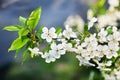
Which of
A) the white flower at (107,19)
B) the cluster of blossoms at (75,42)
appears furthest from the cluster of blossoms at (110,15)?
the cluster of blossoms at (75,42)

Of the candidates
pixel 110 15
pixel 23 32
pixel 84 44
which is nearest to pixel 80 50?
pixel 84 44

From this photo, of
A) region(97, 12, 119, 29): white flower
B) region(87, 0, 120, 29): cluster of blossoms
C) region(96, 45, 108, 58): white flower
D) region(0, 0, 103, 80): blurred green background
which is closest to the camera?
region(96, 45, 108, 58): white flower

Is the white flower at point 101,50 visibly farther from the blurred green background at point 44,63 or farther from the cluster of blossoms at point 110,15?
the blurred green background at point 44,63

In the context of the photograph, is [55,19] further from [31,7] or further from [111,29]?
[111,29]

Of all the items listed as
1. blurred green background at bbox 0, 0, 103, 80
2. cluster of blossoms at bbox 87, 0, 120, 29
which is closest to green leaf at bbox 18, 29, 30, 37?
cluster of blossoms at bbox 87, 0, 120, 29

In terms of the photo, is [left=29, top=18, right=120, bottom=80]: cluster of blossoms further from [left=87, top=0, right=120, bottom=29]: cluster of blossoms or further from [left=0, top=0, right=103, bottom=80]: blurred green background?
[left=0, top=0, right=103, bottom=80]: blurred green background

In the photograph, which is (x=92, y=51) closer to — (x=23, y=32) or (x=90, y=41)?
(x=90, y=41)

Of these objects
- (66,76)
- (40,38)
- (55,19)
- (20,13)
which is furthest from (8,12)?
(40,38)

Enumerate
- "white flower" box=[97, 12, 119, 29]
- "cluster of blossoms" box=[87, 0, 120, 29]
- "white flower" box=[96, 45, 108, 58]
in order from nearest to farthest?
"white flower" box=[96, 45, 108, 58], "cluster of blossoms" box=[87, 0, 120, 29], "white flower" box=[97, 12, 119, 29]
